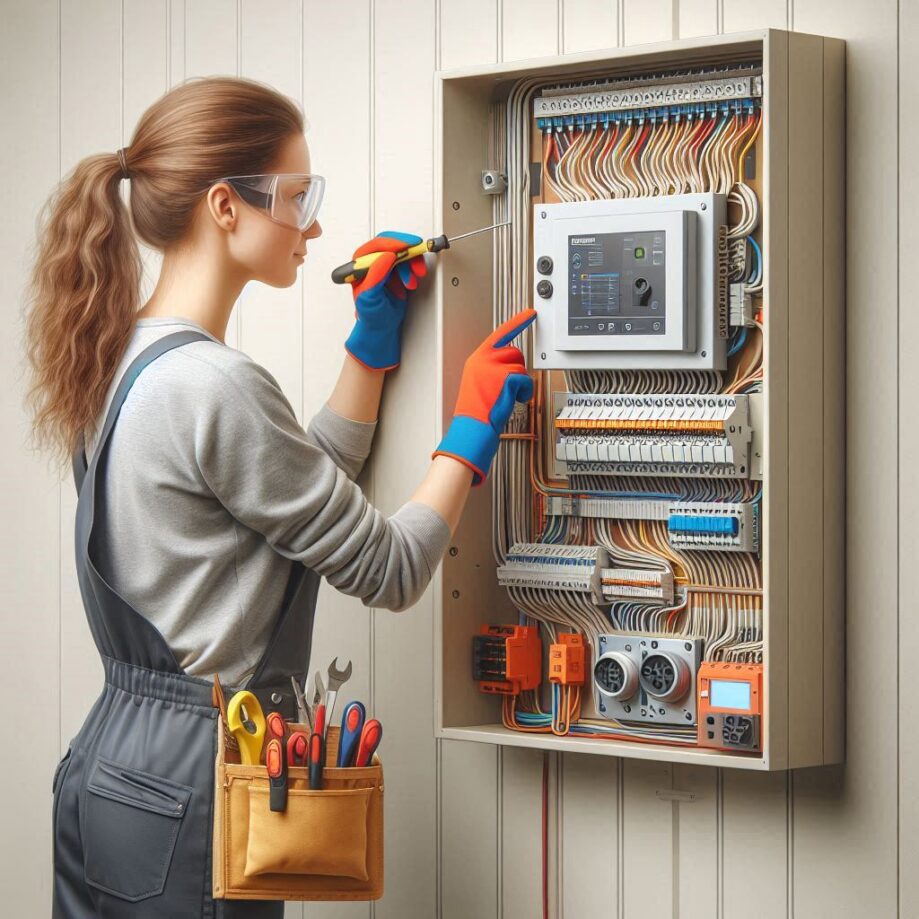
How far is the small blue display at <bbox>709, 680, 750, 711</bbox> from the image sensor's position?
6.61ft

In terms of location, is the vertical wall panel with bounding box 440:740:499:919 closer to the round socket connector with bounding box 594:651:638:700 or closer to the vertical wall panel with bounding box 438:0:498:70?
the round socket connector with bounding box 594:651:638:700

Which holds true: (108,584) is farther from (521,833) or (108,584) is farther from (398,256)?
(521,833)

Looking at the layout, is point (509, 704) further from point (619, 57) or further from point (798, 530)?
point (619, 57)

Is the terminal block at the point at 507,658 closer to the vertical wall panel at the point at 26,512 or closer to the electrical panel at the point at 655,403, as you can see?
the electrical panel at the point at 655,403

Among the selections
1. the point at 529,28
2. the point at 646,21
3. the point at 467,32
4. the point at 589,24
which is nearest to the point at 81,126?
the point at 467,32

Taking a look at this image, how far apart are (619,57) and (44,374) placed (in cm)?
98

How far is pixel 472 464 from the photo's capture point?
2.04 m

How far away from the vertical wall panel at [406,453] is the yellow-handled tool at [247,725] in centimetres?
68

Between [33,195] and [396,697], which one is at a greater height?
[33,195]

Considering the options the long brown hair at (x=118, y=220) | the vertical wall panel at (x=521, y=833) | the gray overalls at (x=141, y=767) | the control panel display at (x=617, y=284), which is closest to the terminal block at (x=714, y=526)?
the control panel display at (x=617, y=284)

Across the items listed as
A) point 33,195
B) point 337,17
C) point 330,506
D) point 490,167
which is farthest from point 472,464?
point 33,195

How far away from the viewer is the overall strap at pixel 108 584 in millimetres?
1856

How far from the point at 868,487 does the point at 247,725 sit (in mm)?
983

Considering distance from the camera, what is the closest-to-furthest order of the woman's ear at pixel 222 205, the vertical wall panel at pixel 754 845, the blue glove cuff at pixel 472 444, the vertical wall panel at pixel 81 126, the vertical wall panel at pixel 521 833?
the woman's ear at pixel 222 205 < the blue glove cuff at pixel 472 444 < the vertical wall panel at pixel 754 845 < the vertical wall panel at pixel 521 833 < the vertical wall panel at pixel 81 126
